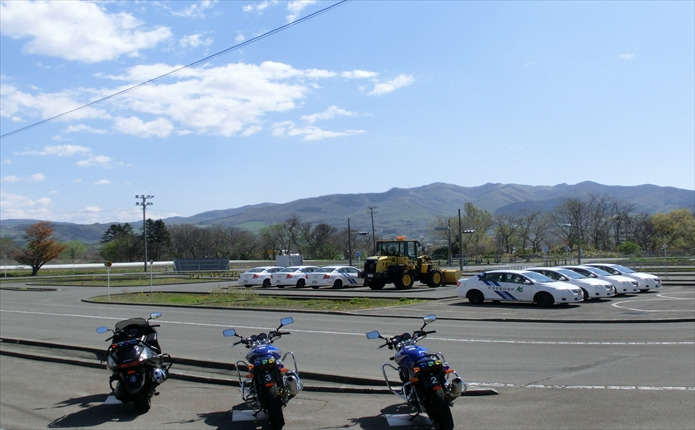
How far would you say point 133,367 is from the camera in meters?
7.77

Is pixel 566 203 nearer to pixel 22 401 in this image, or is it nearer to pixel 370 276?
pixel 370 276

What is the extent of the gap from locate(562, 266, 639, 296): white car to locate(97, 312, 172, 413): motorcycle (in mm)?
23067

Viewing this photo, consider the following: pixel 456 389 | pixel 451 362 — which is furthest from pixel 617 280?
pixel 456 389

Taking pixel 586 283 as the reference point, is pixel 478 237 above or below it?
above

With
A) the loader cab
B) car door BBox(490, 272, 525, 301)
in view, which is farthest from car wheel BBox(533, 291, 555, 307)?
the loader cab

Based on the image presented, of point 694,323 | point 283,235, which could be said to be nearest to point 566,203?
point 283,235

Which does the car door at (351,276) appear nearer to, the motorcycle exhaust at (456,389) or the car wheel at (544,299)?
the car wheel at (544,299)

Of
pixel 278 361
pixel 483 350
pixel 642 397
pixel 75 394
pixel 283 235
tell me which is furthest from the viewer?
pixel 283 235

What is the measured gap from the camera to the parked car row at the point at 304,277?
38.3 metres

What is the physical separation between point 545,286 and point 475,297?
2.96m

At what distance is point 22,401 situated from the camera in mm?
9102

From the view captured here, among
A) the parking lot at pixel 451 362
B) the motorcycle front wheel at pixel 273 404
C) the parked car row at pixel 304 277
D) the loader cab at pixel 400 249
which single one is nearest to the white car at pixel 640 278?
the parking lot at pixel 451 362

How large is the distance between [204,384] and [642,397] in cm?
633

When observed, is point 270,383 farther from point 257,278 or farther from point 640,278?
point 257,278
